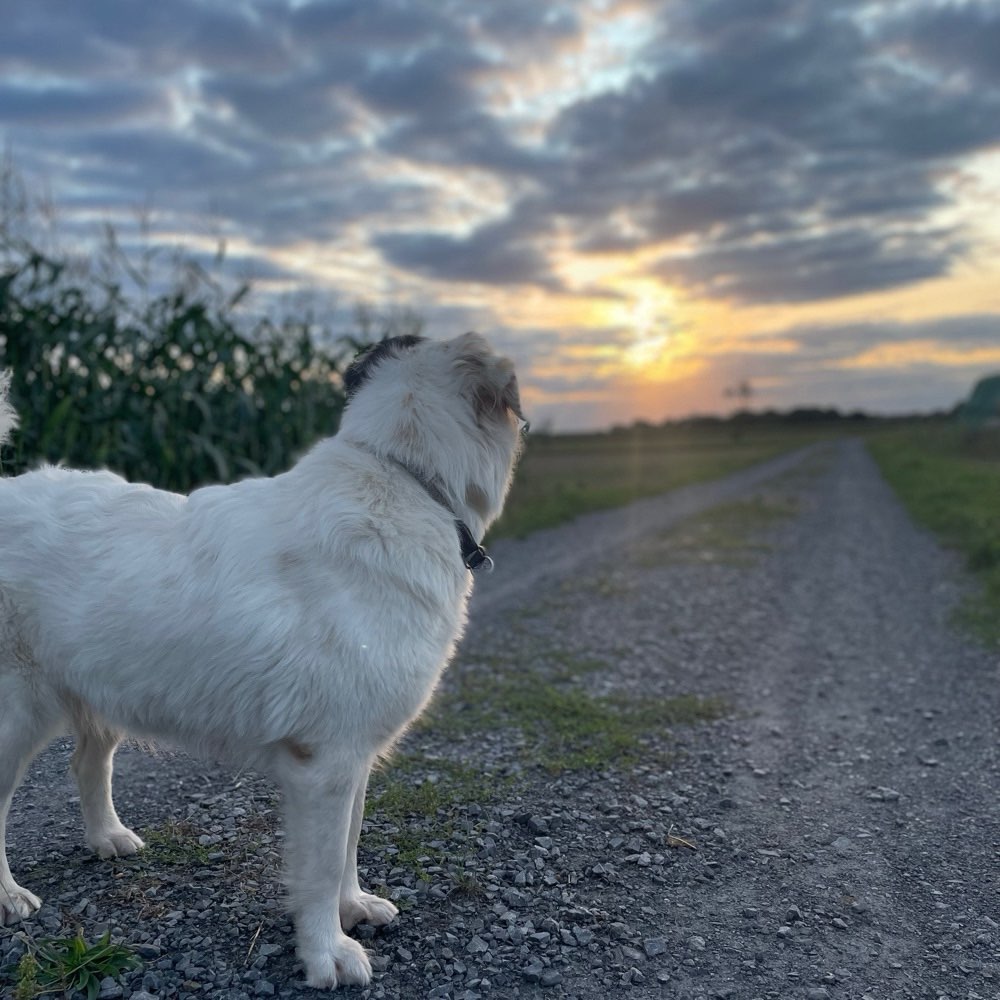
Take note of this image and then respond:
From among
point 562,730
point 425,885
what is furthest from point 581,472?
point 425,885

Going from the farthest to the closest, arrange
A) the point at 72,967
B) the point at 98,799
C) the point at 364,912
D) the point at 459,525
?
1. the point at 98,799
2. the point at 364,912
3. the point at 459,525
4. the point at 72,967

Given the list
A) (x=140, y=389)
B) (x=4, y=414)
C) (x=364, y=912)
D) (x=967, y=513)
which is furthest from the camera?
(x=967, y=513)

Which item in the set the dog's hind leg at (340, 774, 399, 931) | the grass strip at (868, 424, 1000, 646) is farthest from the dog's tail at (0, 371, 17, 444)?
the grass strip at (868, 424, 1000, 646)

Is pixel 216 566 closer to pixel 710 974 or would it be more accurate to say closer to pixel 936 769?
pixel 710 974

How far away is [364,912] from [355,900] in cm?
6

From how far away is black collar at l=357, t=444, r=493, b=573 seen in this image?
11.0 feet

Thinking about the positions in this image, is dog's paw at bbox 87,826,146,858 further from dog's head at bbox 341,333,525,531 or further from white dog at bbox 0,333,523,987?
dog's head at bbox 341,333,525,531

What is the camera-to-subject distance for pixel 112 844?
406 centimetres

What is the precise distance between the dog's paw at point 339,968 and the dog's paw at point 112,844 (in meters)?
1.37

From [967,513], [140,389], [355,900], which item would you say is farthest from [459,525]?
[967,513]

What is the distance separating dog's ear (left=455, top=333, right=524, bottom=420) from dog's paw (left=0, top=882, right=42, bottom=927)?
2.83m

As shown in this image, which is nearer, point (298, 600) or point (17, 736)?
point (298, 600)

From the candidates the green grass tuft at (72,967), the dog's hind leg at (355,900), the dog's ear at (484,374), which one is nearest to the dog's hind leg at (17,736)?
the green grass tuft at (72,967)

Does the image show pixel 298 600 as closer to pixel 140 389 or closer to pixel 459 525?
pixel 459 525
